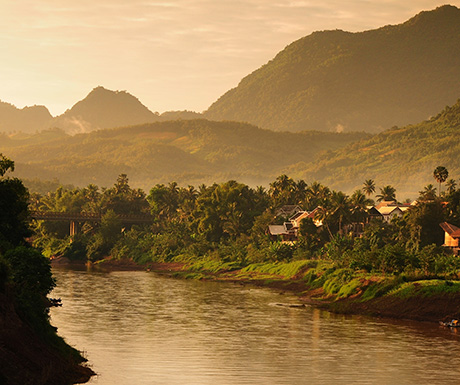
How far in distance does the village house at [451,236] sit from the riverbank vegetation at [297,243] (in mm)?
2138

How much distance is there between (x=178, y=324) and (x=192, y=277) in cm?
6167

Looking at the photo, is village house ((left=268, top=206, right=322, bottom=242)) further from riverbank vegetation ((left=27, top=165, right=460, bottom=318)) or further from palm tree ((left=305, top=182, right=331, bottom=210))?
palm tree ((left=305, top=182, right=331, bottom=210))

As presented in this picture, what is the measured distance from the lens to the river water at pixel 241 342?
56562 millimetres

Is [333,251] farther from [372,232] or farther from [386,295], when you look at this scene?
[386,295]

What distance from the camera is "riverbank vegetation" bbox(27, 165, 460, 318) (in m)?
100

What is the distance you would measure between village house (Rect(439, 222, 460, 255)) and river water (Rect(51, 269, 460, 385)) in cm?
3173

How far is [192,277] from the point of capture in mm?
142875

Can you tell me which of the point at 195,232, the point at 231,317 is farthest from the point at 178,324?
the point at 195,232

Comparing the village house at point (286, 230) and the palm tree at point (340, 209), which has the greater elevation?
the palm tree at point (340, 209)

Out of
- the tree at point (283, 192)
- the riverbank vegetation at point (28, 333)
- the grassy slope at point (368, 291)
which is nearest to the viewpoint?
the riverbank vegetation at point (28, 333)

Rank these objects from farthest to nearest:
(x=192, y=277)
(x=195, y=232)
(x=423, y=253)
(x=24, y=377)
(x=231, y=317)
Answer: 1. (x=195, y=232)
2. (x=192, y=277)
3. (x=423, y=253)
4. (x=231, y=317)
5. (x=24, y=377)

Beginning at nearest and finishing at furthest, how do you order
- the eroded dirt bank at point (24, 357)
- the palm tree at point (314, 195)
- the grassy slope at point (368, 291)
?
1. the eroded dirt bank at point (24, 357)
2. the grassy slope at point (368, 291)
3. the palm tree at point (314, 195)

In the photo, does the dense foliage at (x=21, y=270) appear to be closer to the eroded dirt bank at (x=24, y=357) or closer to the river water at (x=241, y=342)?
the eroded dirt bank at (x=24, y=357)

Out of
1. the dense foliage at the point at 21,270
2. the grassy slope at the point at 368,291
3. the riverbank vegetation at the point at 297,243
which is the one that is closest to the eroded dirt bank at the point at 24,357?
the dense foliage at the point at 21,270
